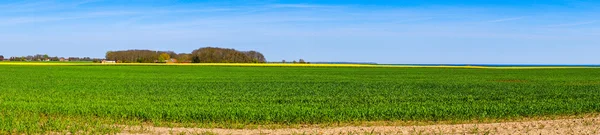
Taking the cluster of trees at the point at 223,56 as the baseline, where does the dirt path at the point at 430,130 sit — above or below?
below

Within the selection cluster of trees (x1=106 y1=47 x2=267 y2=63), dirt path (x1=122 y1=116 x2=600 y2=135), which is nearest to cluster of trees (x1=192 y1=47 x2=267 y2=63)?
cluster of trees (x1=106 y1=47 x2=267 y2=63)

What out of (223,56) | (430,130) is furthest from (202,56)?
(430,130)

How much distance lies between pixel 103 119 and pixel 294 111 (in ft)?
18.2

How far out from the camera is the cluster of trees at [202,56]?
13825cm

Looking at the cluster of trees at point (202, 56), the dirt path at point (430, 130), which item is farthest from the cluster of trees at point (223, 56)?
the dirt path at point (430, 130)

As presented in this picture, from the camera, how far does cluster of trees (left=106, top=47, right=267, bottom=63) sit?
138250 millimetres

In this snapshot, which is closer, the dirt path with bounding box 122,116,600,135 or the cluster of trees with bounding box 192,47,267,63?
the dirt path with bounding box 122,116,600,135

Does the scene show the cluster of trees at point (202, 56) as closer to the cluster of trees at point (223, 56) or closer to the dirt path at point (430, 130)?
the cluster of trees at point (223, 56)

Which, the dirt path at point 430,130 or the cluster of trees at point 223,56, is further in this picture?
the cluster of trees at point 223,56

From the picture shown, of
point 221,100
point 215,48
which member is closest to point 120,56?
point 215,48

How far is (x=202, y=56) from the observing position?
142 metres

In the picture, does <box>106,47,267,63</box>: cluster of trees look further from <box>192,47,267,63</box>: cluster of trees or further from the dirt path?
the dirt path

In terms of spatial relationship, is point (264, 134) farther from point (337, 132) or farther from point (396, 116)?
point (396, 116)

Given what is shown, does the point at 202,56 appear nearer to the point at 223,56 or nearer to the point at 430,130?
the point at 223,56
